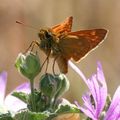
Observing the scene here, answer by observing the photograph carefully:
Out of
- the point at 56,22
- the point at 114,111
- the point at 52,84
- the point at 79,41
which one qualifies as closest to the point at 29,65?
the point at 52,84

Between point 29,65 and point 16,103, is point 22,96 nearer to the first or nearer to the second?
point 29,65

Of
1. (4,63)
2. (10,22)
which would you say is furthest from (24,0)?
(4,63)

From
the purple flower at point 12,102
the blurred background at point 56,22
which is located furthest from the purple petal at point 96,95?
the blurred background at point 56,22

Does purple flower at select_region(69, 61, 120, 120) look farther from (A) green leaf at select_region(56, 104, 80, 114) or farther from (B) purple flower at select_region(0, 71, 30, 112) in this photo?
(B) purple flower at select_region(0, 71, 30, 112)

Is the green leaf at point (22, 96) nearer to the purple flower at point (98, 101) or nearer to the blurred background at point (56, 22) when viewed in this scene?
the purple flower at point (98, 101)

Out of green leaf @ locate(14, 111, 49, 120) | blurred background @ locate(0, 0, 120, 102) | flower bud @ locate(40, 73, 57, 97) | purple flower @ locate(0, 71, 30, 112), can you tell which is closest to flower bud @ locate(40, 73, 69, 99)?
flower bud @ locate(40, 73, 57, 97)

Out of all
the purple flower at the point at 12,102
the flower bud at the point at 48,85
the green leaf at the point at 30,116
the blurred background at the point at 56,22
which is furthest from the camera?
the blurred background at the point at 56,22
